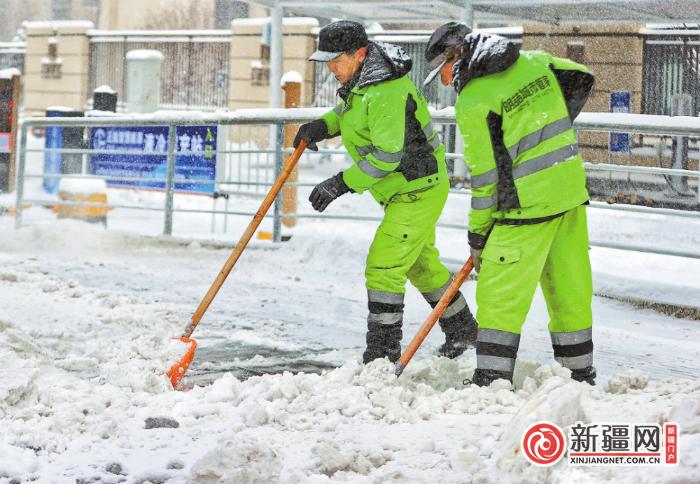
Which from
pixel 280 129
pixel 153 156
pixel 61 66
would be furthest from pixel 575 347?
pixel 61 66

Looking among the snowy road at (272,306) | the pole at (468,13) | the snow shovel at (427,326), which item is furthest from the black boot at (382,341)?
the pole at (468,13)

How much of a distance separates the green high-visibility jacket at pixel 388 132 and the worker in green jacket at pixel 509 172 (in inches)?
18.4

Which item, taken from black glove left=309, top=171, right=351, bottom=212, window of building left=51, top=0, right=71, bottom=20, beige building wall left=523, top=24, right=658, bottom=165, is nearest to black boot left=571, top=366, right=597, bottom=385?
black glove left=309, top=171, right=351, bottom=212

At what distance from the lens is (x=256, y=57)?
2400 cm

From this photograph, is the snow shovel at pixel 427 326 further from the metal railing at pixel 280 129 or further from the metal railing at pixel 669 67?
the metal railing at pixel 669 67

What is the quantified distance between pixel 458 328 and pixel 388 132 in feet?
4.25

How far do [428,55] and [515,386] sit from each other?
5.19 ft

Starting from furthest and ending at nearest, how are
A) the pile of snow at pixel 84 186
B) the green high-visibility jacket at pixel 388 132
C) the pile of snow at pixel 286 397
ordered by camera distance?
the pile of snow at pixel 84 186, the green high-visibility jacket at pixel 388 132, the pile of snow at pixel 286 397

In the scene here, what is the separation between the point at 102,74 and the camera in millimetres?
27125

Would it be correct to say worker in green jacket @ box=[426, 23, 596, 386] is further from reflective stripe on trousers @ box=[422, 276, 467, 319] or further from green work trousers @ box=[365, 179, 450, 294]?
reflective stripe on trousers @ box=[422, 276, 467, 319]

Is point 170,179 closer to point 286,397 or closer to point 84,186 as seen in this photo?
point 84,186

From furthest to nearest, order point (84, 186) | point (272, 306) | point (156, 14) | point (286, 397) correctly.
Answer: point (156, 14) < point (84, 186) < point (272, 306) < point (286, 397)

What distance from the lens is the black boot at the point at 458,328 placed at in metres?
5.70

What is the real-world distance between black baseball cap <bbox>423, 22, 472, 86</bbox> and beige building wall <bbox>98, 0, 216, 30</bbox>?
40151 millimetres
